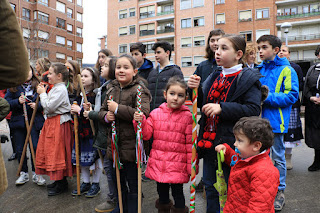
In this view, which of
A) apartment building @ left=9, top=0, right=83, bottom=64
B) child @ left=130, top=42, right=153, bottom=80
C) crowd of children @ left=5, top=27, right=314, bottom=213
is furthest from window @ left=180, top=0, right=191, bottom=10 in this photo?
crowd of children @ left=5, top=27, right=314, bottom=213

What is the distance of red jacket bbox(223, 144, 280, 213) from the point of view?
2.04 meters

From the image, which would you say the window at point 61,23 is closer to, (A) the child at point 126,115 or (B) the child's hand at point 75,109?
(B) the child's hand at point 75,109

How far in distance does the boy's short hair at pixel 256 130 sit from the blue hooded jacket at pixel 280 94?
1.24 m

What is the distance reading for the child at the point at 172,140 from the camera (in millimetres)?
2889

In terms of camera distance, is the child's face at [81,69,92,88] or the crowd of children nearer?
the crowd of children

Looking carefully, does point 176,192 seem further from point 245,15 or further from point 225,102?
point 245,15

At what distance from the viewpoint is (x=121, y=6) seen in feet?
138

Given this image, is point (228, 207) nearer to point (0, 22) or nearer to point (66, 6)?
point (0, 22)

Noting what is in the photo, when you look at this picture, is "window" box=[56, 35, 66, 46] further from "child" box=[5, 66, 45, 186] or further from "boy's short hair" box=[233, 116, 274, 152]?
"boy's short hair" box=[233, 116, 274, 152]

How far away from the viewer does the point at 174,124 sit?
2.97m

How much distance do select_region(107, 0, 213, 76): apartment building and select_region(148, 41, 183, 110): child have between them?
31.9m

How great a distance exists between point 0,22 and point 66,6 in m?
48.6

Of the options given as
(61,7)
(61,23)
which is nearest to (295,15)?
(61,23)

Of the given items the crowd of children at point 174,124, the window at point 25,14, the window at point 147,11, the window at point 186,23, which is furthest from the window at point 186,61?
the crowd of children at point 174,124
